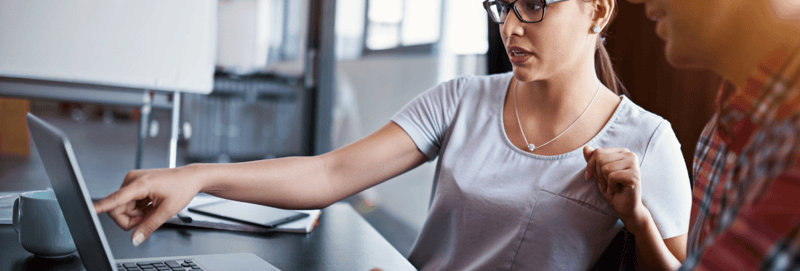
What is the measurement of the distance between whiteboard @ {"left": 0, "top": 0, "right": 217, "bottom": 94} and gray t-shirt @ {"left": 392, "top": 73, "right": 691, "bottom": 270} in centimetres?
141

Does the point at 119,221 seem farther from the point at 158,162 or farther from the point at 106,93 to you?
the point at 158,162

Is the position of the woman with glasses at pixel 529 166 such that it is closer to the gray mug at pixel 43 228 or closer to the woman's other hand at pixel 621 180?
the woman's other hand at pixel 621 180

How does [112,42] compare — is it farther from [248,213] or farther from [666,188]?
[666,188]

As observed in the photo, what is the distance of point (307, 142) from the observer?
4180mm

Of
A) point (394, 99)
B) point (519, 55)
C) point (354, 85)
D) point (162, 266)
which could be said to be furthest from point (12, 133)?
point (519, 55)

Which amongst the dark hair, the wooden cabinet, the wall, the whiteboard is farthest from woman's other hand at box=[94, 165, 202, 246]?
the wooden cabinet

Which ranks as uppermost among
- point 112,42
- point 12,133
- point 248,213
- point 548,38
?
point 548,38

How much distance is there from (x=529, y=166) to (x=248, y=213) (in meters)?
0.50

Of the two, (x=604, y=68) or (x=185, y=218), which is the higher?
(x=604, y=68)

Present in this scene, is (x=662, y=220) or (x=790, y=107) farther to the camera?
(x=662, y=220)

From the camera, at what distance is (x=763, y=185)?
1.06 feet

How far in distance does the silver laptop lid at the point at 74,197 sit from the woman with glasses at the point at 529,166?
0.56 ft

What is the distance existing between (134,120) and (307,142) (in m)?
5.45

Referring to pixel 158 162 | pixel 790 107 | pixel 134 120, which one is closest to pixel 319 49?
pixel 158 162
